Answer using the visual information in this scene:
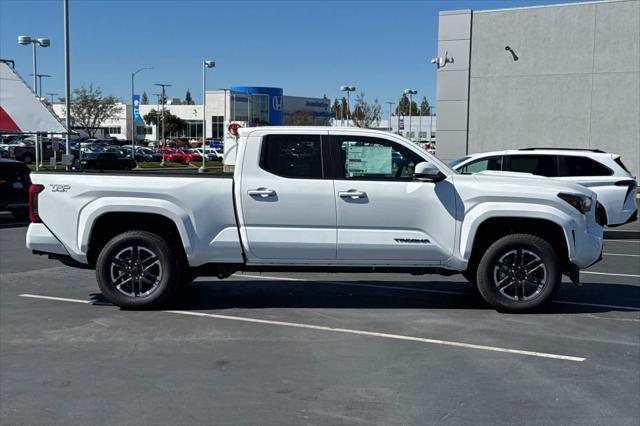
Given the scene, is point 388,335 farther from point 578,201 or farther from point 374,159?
point 578,201

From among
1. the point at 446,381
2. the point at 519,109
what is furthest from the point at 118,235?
the point at 519,109

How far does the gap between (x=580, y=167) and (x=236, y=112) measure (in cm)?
7953

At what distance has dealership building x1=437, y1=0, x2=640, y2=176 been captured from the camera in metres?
28.2

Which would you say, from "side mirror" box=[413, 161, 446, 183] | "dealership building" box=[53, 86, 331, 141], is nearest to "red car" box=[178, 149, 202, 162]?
"dealership building" box=[53, 86, 331, 141]

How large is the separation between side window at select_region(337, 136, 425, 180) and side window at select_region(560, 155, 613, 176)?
7.35 metres

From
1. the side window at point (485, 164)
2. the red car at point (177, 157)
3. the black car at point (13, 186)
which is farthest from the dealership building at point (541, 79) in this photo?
the red car at point (177, 157)

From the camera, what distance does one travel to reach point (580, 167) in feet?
46.2

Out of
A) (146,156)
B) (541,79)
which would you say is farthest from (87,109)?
(541,79)

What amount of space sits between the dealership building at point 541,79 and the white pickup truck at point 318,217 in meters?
22.7

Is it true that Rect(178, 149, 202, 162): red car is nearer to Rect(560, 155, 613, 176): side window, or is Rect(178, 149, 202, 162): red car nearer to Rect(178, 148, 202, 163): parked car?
Rect(178, 148, 202, 163): parked car

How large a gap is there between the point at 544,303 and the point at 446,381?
2.65 meters

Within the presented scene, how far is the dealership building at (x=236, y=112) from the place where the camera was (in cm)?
7589

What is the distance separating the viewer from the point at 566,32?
28.6 metres

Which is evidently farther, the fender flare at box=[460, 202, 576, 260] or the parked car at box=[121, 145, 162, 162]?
the parked car at box=[121, 145, 162, 162]
